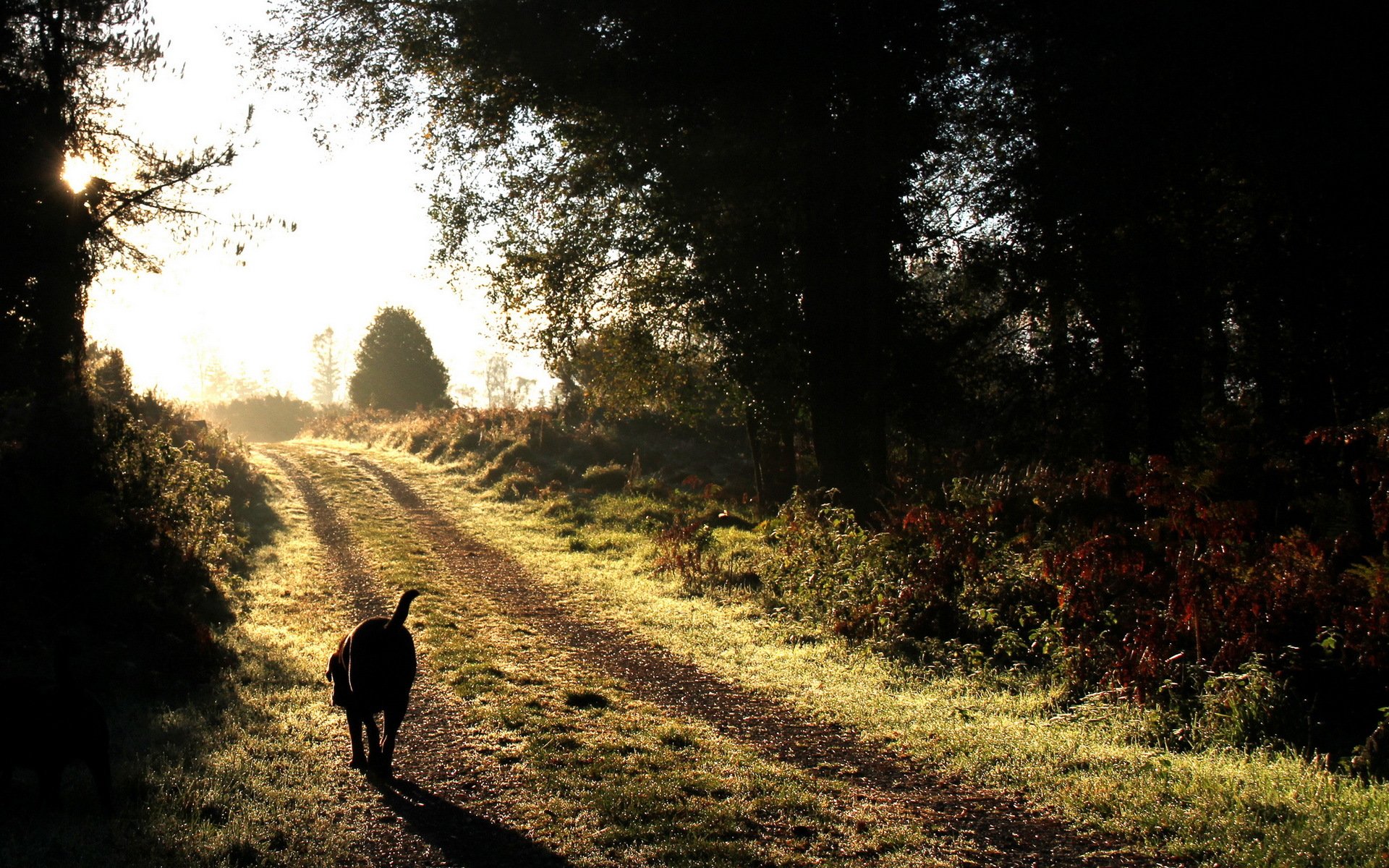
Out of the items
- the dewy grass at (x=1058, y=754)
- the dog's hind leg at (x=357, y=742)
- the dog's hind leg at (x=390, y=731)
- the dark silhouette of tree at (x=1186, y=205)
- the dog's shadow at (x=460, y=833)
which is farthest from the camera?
the dark silhouette of tree at (x=1186, y=205)

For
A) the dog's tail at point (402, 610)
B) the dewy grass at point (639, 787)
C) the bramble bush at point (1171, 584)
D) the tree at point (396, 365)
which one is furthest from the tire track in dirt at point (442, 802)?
the tree at point (396, 365)

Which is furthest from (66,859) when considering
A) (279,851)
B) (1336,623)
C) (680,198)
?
(680,198)

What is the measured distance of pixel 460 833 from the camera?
509 cm

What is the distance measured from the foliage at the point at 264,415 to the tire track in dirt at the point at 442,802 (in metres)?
60.1

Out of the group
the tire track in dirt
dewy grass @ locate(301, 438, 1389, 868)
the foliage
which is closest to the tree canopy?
dewy grass @ locate(301, 438, 1389, 868)

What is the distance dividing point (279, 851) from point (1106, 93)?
1043cm

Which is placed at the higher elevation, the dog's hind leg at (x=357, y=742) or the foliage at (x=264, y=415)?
the foliage at (x=264, y=415)

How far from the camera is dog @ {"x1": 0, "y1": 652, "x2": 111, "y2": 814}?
4875mm

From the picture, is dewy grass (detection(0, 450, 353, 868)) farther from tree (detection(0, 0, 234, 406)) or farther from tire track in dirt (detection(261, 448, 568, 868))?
tree (detection(0, 0, 234, 406))

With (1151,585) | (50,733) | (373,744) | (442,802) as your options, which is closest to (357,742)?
(373,744)

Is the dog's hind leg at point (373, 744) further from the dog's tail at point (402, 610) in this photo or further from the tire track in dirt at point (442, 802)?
the dog's tail at point (402, 610)

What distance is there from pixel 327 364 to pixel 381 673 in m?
121

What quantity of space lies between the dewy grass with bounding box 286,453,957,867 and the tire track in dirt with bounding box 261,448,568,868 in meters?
0.12

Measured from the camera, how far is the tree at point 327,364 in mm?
113500
